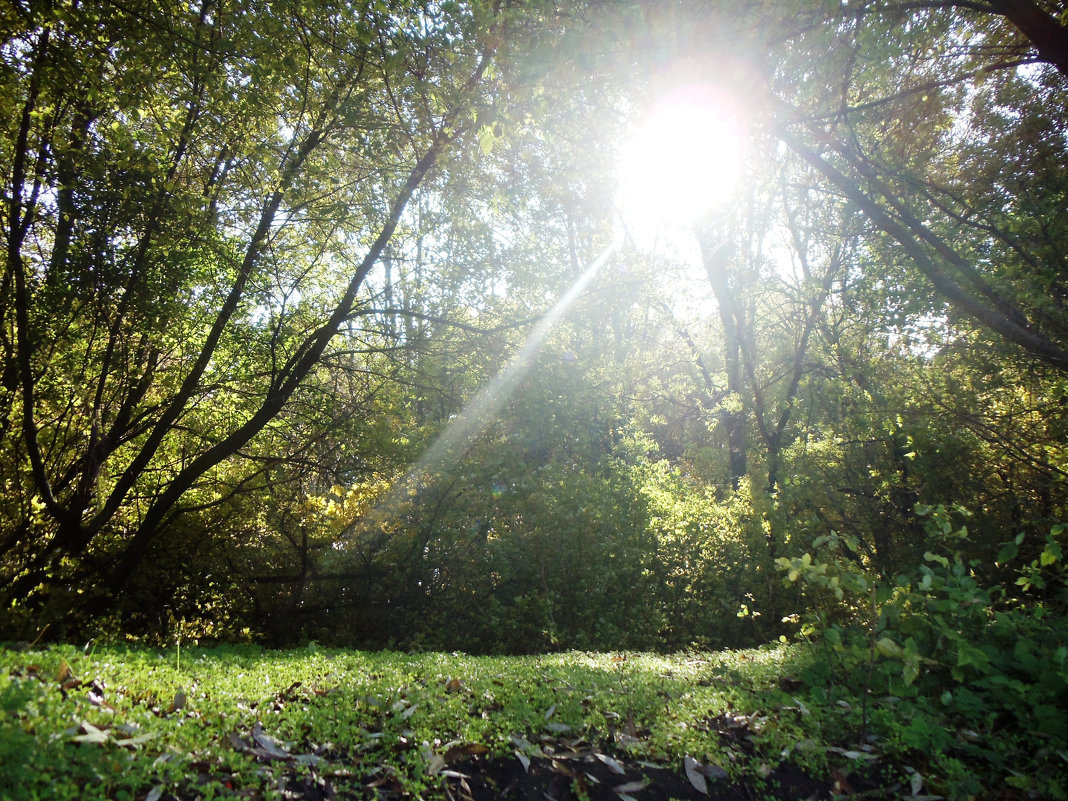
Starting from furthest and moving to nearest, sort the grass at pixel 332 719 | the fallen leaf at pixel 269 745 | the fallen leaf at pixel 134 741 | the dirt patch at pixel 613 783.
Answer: the dirt patch at pixel 613 783, the fallen leaf at pixel 269 745, the fallen leaf at pixel 134 741, the grass at pixel 332 719

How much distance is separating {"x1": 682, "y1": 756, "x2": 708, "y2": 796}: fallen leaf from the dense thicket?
1.34 metres

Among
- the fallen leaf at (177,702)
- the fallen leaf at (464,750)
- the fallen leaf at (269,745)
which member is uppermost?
the fallen leaf at (177,702)

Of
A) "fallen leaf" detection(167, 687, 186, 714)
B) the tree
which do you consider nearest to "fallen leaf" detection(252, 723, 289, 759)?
"fallen leaf" detection(167, 687, 186, 714)

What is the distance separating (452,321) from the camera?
6.92 meters

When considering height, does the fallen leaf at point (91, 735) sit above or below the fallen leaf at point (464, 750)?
above

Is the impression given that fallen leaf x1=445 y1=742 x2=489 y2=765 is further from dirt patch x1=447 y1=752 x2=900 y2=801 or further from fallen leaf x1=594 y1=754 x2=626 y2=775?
fallen leaf x1=594 y1=754 x2=626 y2=775

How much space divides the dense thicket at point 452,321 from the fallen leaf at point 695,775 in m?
1.34

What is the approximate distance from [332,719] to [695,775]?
70.1 inches

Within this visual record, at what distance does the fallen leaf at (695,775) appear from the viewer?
276cm

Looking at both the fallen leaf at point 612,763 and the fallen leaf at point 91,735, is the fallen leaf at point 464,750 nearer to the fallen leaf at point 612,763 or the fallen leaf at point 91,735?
the fallen leaf at point 612,763

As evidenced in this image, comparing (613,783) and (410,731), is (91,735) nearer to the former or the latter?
(410,731)

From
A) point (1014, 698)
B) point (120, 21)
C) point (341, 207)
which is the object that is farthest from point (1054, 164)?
point (120, 21)

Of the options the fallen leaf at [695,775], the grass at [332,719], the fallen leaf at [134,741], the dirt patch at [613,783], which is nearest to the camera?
the grass at [332,719]

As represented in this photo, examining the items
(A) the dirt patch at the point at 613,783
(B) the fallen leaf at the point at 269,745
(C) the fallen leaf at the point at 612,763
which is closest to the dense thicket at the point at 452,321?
(A) the dirt patch at the point at 613,783
